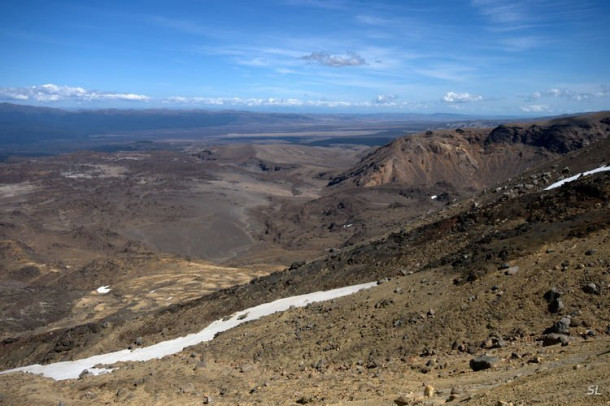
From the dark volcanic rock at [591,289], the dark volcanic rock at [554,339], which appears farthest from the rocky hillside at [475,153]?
the dark volcanic rock at [554,339]

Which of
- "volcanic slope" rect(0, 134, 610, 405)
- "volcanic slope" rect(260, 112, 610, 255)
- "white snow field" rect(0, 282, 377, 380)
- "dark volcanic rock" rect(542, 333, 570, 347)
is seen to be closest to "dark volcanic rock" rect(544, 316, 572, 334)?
"volcanic slope" rect(0, 134, 610, 405)

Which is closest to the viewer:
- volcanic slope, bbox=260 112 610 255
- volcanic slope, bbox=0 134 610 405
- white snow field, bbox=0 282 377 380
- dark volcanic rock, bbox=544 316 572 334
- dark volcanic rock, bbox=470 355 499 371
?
volcanic slope, bbox=0 134 610 405

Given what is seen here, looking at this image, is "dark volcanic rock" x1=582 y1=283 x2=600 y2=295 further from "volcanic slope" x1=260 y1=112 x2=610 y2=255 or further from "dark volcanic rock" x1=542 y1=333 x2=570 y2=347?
"volcanic slope" x1=260 y1=112 x2=610 y2=255

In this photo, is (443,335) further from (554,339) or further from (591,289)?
(591,289)

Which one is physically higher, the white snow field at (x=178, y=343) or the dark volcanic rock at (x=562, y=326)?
the dark volcanic rock at (x=562, y=326)

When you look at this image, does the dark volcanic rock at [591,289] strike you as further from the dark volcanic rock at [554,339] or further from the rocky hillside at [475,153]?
the rocky hillside at [475,153]

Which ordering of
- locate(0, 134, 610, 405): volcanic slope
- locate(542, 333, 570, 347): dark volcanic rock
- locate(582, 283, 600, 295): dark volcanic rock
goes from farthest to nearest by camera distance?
locate(582, 283, 600, 295): dark volcanic rock < locate(542, 333, 570, 347): dark volcanic rock < locate(0, 134, 610, 405): volcanic slope

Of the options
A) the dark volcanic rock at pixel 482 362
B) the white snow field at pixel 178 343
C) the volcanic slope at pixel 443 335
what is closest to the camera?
the volcanic slope at pixel 443 335

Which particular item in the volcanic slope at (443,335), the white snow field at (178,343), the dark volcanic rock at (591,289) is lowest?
the white snow field at (178,343)
